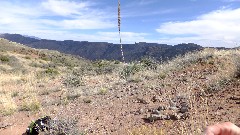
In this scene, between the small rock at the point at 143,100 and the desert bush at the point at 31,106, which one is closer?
the small rock at the point at 143,100

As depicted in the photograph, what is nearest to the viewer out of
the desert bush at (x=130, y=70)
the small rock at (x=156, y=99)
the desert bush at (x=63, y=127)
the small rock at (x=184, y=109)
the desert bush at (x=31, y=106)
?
the desert bush at (x=63, y=127)

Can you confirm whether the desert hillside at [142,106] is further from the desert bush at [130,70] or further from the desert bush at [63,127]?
the desert bush at [130,70]

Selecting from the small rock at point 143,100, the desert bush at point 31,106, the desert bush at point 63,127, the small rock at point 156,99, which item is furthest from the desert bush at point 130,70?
the desert bush at point 63,127

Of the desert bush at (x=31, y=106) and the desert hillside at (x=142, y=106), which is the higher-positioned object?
the desert hillside at (x=142, y=106)

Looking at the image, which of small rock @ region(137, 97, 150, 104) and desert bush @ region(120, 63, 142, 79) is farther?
desert bush @ region(120, 63, 142, 79)

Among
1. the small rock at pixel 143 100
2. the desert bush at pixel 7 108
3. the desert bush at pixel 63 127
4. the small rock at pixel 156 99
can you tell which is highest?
the small rock at pixel 156 99

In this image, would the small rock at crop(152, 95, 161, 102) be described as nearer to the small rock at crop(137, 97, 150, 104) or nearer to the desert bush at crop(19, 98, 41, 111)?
the small rock at crop(137, 97, 150, 104)

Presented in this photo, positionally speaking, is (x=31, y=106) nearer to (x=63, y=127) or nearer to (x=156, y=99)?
(x=63, y=127)

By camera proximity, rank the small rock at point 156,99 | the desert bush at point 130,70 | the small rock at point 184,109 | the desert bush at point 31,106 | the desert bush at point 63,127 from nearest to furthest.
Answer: the desert bush at point 63,127
the small rock at point 184,109
the small rock at point 156,99
the desert bush at point 31,106
the desert bush at point 130,70

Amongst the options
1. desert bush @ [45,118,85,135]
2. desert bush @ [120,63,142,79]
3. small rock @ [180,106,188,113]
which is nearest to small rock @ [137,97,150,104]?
small rock @ [180,106,188,113]

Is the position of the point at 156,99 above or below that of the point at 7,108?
above

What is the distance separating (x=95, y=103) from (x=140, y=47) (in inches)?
4884

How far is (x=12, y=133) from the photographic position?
8.00m

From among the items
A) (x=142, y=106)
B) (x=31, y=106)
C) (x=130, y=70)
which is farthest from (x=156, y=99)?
(x=130, y=70)
